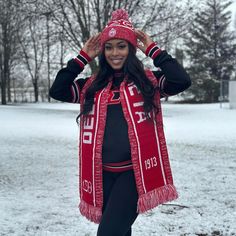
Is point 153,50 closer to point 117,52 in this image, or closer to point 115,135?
point 117,52

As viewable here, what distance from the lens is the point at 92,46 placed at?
2.84 meters

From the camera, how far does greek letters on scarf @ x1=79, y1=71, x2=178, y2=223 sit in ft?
8.32

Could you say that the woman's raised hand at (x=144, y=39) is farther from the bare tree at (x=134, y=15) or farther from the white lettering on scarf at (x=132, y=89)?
the bare tree at (x=134, y=15)

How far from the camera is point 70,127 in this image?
13656mm

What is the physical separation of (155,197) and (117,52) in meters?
0.99

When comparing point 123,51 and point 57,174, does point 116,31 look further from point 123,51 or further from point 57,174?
point 57,174

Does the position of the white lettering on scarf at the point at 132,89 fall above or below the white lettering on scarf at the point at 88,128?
above

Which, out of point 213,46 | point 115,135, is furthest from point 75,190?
point 213,46

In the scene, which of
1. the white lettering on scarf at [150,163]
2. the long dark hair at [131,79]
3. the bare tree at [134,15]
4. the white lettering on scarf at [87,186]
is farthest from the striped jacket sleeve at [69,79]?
the bare tree at [134,15]

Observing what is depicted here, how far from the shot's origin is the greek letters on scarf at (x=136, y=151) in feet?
8.32

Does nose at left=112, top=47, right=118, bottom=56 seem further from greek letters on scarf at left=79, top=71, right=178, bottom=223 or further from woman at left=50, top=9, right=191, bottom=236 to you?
greek letters on scarf at left=79, top=71, right=178, bottom=223

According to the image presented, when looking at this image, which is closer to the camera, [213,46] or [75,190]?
[75,190]

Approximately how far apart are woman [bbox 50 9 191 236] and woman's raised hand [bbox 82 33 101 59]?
5cm

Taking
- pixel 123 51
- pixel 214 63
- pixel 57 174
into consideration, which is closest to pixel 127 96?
pixel 123 51
